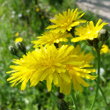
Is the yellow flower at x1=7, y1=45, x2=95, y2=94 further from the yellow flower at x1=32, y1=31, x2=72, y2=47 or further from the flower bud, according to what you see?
the flower bud

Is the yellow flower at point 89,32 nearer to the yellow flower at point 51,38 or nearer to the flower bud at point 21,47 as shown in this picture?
the yellow flower at point 51,38

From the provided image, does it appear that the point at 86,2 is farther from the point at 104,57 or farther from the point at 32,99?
the point at 32,99

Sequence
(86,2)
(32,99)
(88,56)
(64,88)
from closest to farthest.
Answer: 1. (64,88)
2. (88,56)
3. (32,99)
4. (86,2)

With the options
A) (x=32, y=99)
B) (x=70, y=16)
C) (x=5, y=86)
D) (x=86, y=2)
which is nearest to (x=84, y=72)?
(x=70, y=16)

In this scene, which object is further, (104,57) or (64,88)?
(104,57)

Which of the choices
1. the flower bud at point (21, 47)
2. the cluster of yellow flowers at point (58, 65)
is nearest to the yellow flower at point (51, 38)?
the cluster of yellow flowers at point (58, 65)

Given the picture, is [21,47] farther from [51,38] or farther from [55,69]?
[55,69]
